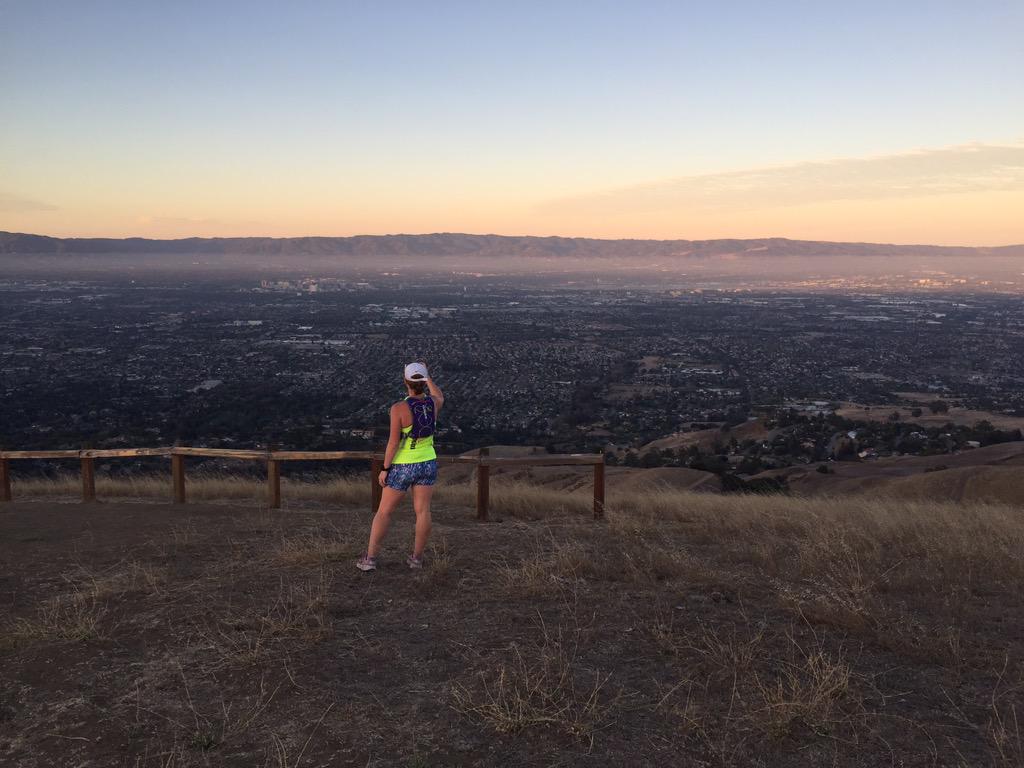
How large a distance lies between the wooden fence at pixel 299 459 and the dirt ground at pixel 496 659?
1.78m

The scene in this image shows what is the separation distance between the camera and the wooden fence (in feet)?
31.4

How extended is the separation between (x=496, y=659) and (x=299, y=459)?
19.4 feet

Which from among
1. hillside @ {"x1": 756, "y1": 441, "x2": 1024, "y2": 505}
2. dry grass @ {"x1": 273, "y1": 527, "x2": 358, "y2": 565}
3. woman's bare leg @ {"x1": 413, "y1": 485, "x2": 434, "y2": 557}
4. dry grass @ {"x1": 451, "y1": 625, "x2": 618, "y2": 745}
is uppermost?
woman's bare leg @ {"x1": 413, "y1": 485, "x2": 434, "y2": 557}

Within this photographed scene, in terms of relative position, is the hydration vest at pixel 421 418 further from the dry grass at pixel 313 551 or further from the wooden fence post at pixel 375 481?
the wooden fence post at pixel 375 481

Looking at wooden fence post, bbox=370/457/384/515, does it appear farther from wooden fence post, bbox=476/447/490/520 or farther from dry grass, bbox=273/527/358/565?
dry grass, bbox=273/527/358/565

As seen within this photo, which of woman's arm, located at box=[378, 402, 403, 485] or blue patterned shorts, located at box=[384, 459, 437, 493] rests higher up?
woman's arm, located at box=[378, 402, 403, 485]

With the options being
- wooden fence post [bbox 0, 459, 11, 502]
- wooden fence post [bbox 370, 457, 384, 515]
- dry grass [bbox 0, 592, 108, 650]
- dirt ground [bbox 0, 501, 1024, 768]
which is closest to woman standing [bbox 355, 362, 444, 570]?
dirt ground [bbox 0, 501, 1024, 768]

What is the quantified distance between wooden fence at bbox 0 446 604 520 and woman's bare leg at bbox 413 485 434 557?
7.00 feet

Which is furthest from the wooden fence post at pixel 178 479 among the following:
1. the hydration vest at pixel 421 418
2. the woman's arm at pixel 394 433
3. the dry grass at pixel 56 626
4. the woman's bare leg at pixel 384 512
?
the hydration vest at pixel 421 418

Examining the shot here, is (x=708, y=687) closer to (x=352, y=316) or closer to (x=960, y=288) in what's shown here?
(x=352, y=316)

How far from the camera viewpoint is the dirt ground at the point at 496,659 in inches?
162

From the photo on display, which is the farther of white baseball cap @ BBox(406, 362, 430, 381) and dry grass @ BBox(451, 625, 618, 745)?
white baseball cap @ BBox(406, 362, 430, 381)

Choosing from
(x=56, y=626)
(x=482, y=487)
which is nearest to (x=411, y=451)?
(x=56, y=626)

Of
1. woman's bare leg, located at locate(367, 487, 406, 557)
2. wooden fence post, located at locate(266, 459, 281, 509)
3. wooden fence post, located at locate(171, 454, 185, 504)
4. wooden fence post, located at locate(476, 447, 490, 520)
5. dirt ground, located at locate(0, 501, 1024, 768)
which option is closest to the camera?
dirt ground, located at locate(0, 501, 1024, 768)
